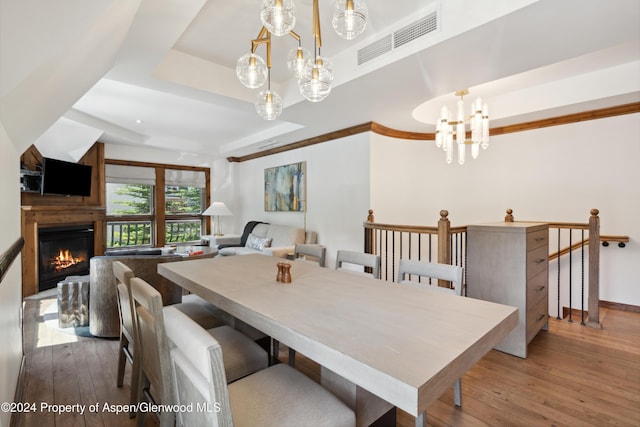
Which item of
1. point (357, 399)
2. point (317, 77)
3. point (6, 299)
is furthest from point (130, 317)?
point (317, 77)

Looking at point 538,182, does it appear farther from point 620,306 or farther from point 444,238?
point 444,238

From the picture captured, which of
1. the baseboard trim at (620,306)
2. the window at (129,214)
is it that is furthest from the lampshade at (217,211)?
the baseboard trim at (620,306)

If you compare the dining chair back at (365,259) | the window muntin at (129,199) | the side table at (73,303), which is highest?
the window muntin at (129,199)

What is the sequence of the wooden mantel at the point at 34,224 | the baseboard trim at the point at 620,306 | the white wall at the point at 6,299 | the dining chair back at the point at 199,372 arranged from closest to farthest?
the dining chair back at the point at 199,372
the white wall at the point at 6,299
the baseboard trim at the point at 620,306
the wooden mantel at the point at 34,224

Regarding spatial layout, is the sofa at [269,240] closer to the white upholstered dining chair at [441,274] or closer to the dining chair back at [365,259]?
Result: the dining chair back at [365,259]

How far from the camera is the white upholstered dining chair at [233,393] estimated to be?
2.53 feet

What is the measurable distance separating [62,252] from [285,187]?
379 centimetres

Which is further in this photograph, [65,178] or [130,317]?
[65,178]

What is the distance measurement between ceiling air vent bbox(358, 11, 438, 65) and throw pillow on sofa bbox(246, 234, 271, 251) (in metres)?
3.59

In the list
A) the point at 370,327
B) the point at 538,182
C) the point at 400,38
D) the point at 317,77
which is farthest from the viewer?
the point at 538,182

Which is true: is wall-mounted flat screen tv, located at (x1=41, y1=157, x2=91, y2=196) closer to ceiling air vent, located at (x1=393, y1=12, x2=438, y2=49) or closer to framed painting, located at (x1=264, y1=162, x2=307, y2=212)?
framed painting, located at (x1=264, y1=162, x2=307, y2=212)

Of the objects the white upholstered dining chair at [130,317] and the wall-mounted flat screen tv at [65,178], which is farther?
the wall-mounted flat screen tv at [65,178]

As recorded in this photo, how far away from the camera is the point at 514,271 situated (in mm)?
2414

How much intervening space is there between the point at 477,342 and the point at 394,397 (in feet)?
1.26
